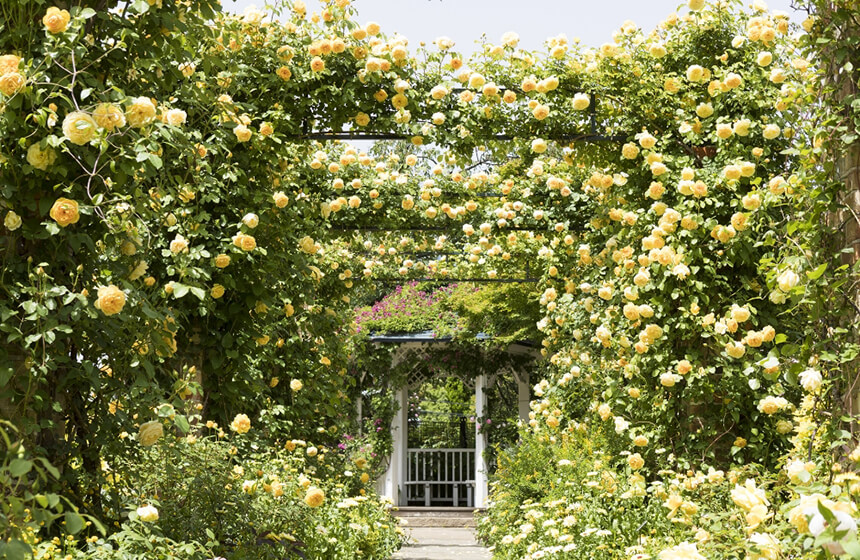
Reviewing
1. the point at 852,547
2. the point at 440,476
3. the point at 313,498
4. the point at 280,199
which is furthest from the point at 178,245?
the point at 440,476

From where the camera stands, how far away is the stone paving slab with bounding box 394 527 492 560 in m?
7.71

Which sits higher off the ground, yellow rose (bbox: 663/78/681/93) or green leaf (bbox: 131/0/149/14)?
yellow rose (bbox: 663/78/681/93)

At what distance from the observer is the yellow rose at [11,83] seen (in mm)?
2310

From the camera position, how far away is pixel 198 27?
9.42ft

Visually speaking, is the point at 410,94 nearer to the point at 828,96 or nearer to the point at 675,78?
the point at 675,78

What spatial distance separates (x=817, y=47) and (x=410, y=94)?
8.16ft

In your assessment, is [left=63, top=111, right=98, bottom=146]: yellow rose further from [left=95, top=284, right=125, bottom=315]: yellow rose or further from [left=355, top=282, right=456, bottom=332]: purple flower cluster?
[left=355, top=282, right=456, bottom=332]: purple flower cluster

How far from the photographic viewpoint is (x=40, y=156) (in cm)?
242

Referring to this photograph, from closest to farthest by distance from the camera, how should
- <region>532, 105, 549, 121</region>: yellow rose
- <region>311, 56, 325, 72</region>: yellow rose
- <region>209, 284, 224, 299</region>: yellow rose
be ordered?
<region>209, 284, 224, 299</region>: yellow rose
<region>311, 56, 325, 72</region>: yellow rose
<region>532, 105, 549, 121</region>: yellow rose

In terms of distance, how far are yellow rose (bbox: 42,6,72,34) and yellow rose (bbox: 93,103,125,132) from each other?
276mm

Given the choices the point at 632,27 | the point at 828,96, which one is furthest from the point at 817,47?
the point at 632,27

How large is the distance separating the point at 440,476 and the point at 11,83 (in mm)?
11957

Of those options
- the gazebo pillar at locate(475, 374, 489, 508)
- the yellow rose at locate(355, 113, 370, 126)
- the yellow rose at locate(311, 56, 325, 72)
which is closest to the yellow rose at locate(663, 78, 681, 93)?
the yellow rose at locate(355, 113, 370, 126)

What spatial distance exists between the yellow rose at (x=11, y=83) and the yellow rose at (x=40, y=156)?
16 centimetres
